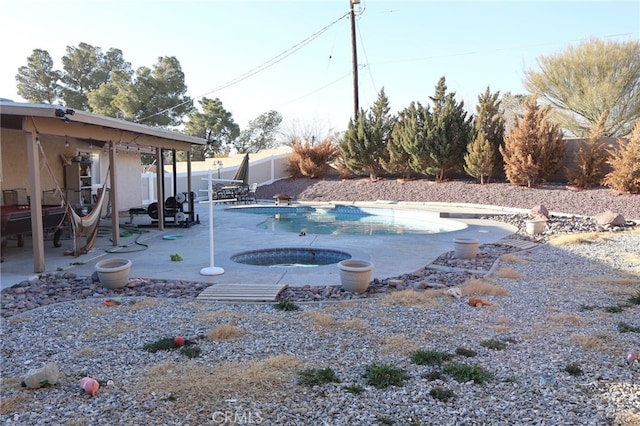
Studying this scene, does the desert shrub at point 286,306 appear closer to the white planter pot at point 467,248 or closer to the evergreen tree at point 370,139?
the white planter pot at point 467,248

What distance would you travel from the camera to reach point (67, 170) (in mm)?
10734

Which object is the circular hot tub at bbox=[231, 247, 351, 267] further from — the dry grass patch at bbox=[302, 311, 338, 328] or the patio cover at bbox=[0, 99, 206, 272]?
→ the dry grass patch at bbox=[302, 311, 338, 328]

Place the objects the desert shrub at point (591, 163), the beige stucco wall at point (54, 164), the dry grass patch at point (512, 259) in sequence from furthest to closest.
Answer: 1. the desert shrub at point (591, 163)
2. the beige stucco wall at point (54, 164)
3. the dry grass patch at point (512, 259)

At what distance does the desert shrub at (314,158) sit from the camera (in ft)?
66.4

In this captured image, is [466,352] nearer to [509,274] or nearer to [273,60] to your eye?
[509,274]

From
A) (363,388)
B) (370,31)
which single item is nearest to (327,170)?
(370,31)

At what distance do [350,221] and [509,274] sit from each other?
828 centimetres

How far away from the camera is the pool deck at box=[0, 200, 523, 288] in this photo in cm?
589

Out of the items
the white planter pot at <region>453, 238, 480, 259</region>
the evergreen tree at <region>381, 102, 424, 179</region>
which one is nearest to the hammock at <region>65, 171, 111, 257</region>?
the white planter pot at <region>453, 238, 480, 259</region>

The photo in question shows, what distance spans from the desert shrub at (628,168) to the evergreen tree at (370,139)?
319 inches

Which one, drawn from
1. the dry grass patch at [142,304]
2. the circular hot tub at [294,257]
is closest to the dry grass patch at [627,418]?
the dry grass patch at [142,304]

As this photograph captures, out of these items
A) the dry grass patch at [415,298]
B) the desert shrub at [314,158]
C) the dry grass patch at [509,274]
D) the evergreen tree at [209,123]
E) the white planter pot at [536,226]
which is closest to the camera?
the dry grass patch at [415,298]

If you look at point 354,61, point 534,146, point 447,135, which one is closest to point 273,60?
point 354,61

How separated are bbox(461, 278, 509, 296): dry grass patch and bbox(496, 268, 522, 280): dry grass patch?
638mm
